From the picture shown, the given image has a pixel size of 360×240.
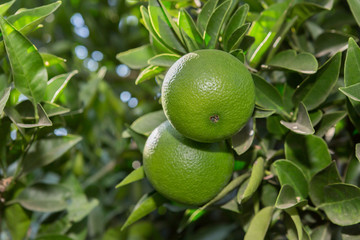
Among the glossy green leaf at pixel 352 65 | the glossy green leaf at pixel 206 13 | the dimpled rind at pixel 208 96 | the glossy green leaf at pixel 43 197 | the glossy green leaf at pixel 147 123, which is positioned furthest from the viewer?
the glossy green leaf at pixel 43 197

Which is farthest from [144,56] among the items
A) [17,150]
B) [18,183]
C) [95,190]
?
[95,190]

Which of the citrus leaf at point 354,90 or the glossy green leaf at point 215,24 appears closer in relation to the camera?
the citrus leaf at point 354,90

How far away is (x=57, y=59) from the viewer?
4.40 ft

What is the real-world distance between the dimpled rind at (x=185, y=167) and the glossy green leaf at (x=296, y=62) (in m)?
0.34

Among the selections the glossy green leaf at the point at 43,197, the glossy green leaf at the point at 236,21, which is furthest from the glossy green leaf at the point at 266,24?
the glossy green leaf at the point at 43,197

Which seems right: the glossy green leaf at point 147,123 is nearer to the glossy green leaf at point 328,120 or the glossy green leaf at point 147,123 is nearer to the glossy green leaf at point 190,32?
the glossy green leaf at point 190,32

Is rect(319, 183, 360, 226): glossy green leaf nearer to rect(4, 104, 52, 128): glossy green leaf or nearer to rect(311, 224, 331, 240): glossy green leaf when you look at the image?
rect(311, 224, 331, 240): glossy green leaf

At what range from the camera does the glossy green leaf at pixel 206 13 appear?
1.17 m

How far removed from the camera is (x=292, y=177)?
1127 mm

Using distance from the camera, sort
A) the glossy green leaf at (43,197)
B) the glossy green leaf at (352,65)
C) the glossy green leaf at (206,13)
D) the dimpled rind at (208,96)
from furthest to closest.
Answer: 1. the glossy green leaf at (43,197)
2. the glossy green leaf at (206,13)
3. the glossy green leaf at (352,65)
4. the dimpled rind at (208,96)

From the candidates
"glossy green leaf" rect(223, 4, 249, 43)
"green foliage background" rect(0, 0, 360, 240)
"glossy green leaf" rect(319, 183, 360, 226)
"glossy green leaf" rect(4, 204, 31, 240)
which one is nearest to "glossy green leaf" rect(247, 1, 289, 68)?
"green foliage background" rect(0, 0, 360, 240)

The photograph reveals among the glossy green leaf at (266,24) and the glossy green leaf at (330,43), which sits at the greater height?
the glossy green leaf at (266,24)

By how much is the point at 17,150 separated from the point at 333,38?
4.02 feet

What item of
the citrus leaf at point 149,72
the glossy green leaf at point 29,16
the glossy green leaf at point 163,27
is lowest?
the citrus leaf at point 149,72
